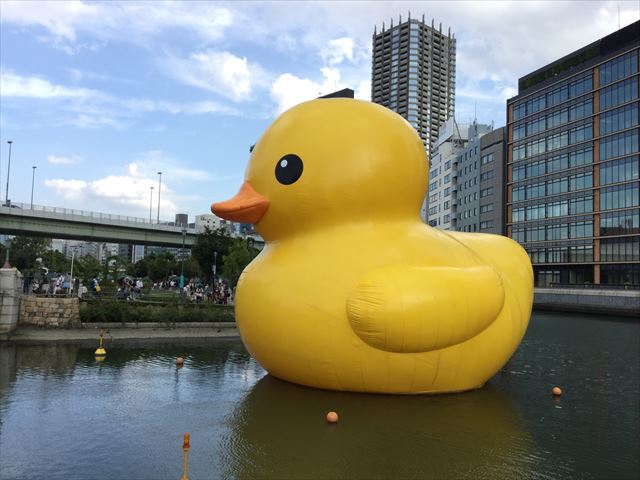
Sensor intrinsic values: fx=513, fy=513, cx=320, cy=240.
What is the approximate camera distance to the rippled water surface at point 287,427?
22.3ft

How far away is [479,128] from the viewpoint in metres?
80.6

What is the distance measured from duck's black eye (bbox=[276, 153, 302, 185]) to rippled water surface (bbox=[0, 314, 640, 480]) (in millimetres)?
4142

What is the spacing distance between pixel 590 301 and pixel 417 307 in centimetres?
4380

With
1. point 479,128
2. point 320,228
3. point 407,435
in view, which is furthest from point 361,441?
point 479,128

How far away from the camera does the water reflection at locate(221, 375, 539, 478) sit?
6750 mm

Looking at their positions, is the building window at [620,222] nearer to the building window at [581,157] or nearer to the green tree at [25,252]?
the building window at [581,157]

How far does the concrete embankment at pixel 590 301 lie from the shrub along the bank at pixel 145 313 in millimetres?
35282

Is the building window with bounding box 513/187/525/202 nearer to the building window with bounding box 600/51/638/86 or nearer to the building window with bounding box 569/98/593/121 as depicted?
the building window with bounding box 569/98/593/121

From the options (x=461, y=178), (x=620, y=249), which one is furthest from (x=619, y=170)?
(x=461, y=178)

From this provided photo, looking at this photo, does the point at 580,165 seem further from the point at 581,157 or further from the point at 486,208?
the point at 486,208

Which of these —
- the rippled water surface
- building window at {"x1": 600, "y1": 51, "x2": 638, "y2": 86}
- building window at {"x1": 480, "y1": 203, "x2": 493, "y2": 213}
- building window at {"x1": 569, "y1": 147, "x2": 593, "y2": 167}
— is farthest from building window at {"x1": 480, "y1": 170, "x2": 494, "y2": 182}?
the rippled water surface

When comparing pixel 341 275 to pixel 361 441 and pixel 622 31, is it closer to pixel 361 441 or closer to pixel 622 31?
pixel 361 441

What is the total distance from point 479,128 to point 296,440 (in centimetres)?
7980

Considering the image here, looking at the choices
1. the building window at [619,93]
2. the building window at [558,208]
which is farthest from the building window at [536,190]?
the building window at [619,93]
